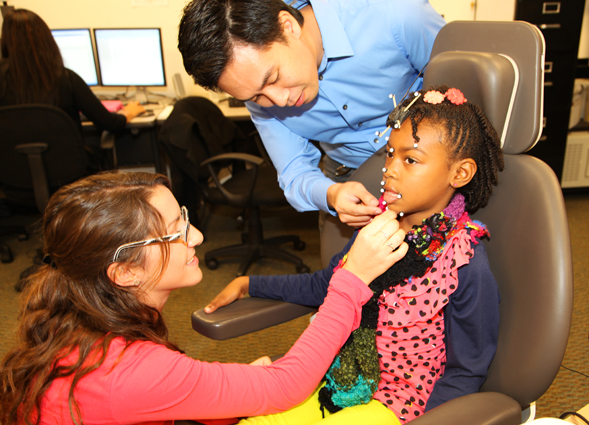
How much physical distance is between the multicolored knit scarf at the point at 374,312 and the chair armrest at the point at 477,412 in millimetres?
228

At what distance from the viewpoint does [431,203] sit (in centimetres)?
97

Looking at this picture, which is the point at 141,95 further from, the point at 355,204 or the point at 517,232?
the point at 517,232

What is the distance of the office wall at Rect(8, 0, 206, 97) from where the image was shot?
3.23 metres

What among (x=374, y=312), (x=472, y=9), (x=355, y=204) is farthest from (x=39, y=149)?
(x=472, y=9)

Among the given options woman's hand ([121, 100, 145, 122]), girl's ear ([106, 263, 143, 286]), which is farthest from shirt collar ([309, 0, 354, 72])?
woman's hand ([121, 100, 145, 122])

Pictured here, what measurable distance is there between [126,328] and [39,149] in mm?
1756

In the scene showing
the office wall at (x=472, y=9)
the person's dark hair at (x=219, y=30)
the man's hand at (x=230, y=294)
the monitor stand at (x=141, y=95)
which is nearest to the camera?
the person's dark hair at (x=219, y=30)

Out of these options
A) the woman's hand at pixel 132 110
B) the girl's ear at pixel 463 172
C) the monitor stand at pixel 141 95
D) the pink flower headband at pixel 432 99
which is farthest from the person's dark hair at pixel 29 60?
the girl's ear at pixel 463 172

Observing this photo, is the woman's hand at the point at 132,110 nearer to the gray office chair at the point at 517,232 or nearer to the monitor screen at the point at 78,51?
the monitor screen at the point at 78,51

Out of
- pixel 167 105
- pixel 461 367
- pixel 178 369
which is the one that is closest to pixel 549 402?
pixel 461 367

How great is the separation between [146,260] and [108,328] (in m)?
0.14

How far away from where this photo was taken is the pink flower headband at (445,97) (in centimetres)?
88

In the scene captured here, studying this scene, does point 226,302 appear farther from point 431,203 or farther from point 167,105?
point 167,105

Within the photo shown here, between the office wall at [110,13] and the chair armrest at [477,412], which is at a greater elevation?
the office wall at [110,13]
